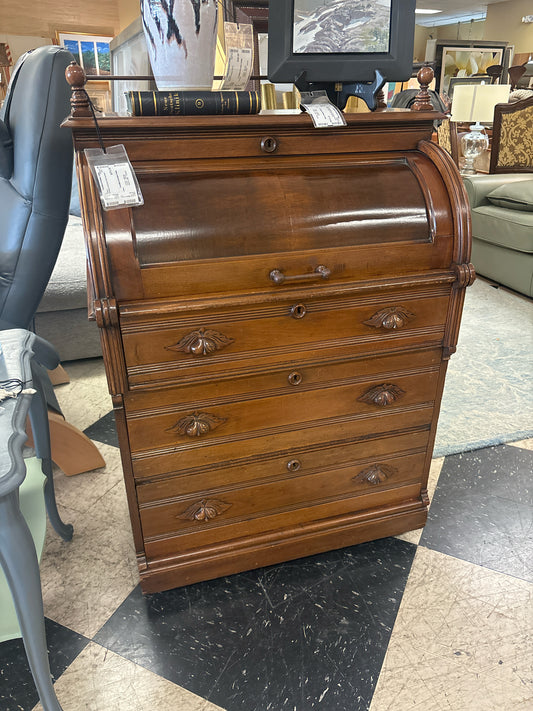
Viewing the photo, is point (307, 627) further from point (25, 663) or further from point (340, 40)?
point (340, 40)

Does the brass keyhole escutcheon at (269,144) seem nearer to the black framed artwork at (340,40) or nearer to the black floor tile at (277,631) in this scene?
the black framed artwork at (340,40)

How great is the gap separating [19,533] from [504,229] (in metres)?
3.71

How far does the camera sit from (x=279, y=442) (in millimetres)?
1435

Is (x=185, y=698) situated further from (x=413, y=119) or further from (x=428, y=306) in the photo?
(x=413, y=119)

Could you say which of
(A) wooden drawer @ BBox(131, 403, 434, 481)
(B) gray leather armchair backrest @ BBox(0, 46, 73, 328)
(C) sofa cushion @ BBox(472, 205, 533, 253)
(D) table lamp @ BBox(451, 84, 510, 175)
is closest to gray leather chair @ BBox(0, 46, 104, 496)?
(B) gray leather armchair backrest @ BBox(0, 46, 73, 328)

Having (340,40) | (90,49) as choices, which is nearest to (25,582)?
(340,40)

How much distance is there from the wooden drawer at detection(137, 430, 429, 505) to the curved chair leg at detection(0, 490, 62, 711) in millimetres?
373

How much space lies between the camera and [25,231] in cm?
156

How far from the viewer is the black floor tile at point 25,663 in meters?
1.22

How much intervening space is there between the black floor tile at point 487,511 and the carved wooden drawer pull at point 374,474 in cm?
30

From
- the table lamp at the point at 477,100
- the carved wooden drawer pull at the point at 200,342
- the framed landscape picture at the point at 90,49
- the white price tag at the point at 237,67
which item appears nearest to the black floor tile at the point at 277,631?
the carved wooden drawer pull at the point at 200,342

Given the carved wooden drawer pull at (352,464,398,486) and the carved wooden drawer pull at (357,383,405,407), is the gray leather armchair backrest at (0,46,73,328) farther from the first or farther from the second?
the carved wooden drawer pull at (352,464,398,486)

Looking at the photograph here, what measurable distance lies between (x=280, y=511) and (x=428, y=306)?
2.44 feet

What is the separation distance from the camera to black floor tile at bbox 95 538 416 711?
1.26 m
